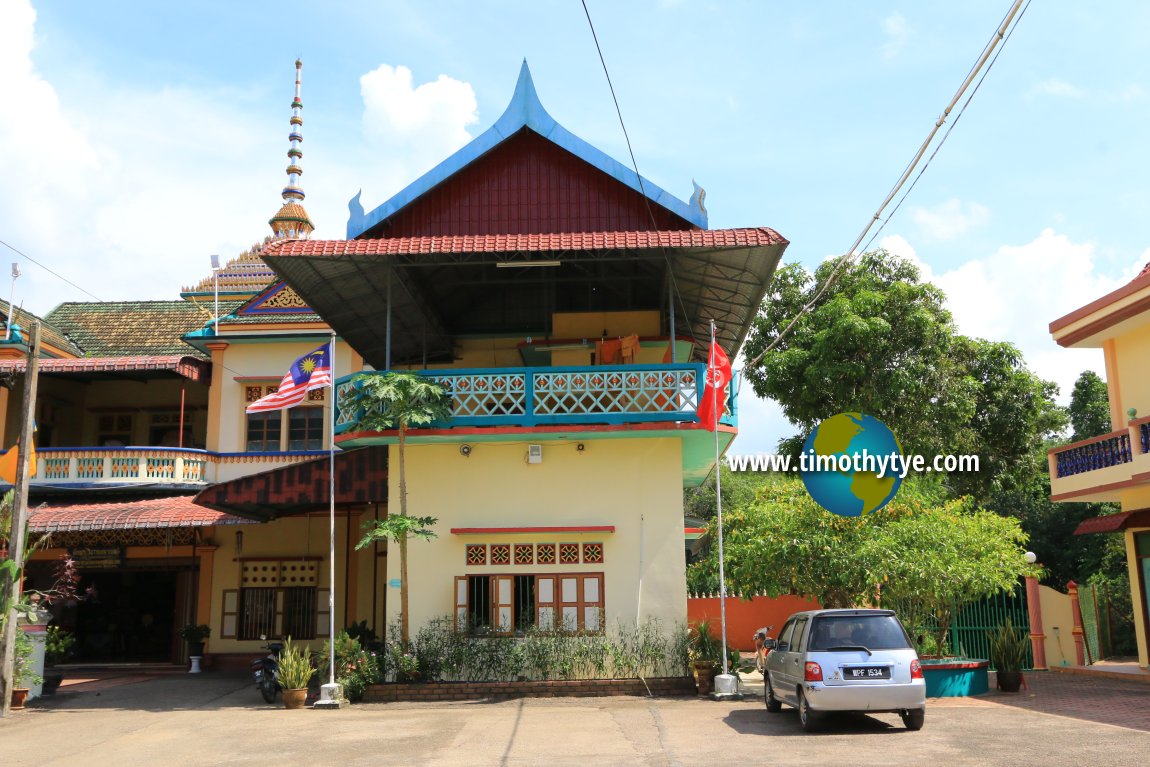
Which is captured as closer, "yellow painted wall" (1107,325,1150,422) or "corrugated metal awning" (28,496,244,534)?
"yellow painted wall" (1107,325,1150,422)

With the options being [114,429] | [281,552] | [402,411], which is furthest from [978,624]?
[114,429]

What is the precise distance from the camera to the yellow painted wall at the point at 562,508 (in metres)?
16.1

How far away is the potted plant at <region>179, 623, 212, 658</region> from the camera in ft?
71.6

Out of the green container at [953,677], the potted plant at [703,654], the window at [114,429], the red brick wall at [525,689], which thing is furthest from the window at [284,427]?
the green container at [953,677]

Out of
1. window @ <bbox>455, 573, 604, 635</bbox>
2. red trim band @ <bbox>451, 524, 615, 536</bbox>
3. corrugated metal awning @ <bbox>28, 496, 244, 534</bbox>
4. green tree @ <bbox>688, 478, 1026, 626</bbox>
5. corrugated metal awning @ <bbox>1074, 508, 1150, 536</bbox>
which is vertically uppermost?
corrugated metal awning @ <bbox>28, 496, 244, 534</bbox>

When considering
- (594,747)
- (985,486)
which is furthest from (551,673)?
(985,486)

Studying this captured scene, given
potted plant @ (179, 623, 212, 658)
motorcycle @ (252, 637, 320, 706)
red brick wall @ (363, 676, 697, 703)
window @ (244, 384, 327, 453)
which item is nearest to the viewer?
red brick wall @ (363, 676, 697, 703)

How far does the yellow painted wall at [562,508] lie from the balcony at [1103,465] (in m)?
7.80

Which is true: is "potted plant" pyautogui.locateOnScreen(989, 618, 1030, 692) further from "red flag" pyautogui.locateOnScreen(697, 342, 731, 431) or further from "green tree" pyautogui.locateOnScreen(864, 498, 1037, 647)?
"red flag" pyautogui.locateOnScreen(697, 342, 731, 431)

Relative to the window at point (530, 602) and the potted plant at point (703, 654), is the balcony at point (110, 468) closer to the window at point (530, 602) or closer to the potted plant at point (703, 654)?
the window at point (530, 602)

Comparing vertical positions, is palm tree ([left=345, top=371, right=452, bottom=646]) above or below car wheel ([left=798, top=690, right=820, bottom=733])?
above

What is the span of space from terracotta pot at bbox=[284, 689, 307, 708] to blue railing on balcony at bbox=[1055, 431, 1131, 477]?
14.3 metres

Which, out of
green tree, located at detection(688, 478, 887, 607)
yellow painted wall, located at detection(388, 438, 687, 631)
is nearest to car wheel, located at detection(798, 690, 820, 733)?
green tree, located at detection(688, 478, 887, 607)

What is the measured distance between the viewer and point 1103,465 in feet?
58.6
